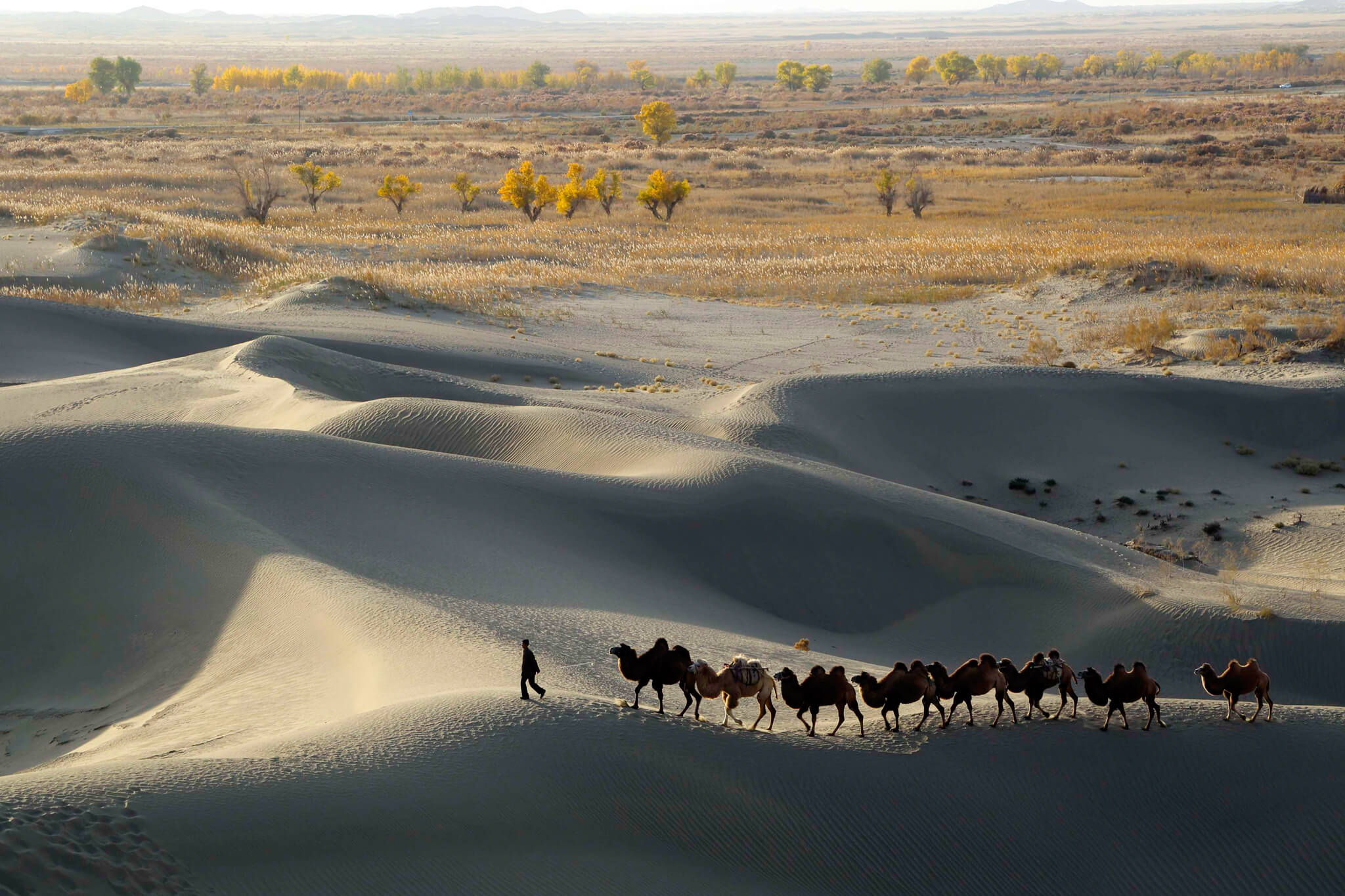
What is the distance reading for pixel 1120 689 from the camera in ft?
21.3

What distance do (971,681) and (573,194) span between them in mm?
46697

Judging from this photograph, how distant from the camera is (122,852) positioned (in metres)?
4.71

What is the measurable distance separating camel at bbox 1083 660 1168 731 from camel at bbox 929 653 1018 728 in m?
0.50

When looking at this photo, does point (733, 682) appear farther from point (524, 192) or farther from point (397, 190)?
point (397, 190)

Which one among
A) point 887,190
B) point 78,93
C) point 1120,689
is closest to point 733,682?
point 1120,689

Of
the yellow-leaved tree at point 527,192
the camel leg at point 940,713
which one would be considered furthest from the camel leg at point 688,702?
the yellow-leaved tree at point 527,192

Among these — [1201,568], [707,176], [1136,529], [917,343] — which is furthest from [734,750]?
[707,176]

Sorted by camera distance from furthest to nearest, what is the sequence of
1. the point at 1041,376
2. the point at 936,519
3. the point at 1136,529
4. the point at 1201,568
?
1. the point at 1041,376
2. the point at 1136,529
3. the point at 1201,568
4. the point at 936,519

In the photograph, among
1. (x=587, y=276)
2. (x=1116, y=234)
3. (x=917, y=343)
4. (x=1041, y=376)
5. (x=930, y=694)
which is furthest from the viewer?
(x=1116, y=234)

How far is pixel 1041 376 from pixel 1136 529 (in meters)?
5.30

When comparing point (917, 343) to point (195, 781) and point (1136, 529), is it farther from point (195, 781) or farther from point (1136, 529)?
point (195, 781)

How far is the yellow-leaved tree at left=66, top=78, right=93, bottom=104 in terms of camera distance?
124125mm

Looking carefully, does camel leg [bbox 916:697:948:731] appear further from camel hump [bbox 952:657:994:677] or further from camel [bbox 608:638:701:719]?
camel [bbox 608:638:701:719]

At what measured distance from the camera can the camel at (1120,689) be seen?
21.1 feet
